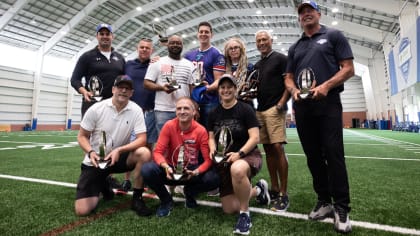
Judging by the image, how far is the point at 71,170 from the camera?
4.55m

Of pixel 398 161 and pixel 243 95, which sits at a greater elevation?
pixel 243 95

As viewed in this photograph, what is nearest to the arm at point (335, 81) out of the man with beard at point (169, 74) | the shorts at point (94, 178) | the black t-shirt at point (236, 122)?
the black t-shirt at point (236, 122)

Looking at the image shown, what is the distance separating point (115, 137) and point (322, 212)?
7.36ft

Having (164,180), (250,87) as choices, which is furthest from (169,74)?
(164,180)

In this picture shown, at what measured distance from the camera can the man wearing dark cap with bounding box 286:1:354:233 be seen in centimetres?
216

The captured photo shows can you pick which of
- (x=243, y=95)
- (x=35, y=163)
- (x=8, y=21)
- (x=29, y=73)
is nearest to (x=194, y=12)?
(x=8, y=21)

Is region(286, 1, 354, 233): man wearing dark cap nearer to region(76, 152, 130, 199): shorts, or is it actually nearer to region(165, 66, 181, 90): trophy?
region(165, 66, 181, 90): trophy

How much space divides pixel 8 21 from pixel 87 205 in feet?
70.4

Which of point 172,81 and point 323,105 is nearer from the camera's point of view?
point 323,105

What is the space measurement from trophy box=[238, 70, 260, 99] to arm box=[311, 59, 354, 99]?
2.75 ft

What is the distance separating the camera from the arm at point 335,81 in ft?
6.93

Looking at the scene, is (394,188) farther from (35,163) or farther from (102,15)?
(102,15)

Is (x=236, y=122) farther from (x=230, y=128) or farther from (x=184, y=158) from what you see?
(x=184, y=158)

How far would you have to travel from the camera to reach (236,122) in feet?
8.41
